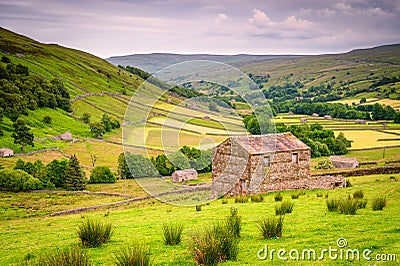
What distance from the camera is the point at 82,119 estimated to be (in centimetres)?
9388

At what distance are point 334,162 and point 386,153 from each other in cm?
1225

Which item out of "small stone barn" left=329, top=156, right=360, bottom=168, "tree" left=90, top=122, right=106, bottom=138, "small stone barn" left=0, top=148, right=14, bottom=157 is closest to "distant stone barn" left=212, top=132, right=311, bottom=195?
"small stone barn" left=329, top=156, right=360, bottom=168

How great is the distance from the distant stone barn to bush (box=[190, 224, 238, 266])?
18.9m

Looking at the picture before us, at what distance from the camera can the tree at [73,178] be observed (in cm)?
5088

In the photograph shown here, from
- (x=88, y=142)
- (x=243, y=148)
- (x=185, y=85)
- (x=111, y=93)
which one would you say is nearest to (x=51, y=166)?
(x=88, y=142)

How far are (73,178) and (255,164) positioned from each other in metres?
29.9

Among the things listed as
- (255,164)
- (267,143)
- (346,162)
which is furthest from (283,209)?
(346,162)

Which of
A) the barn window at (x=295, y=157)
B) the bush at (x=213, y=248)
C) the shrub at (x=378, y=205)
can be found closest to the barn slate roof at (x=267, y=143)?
the barn window at (x=295, y=157)

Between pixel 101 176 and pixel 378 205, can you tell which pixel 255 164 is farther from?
pixel 101 176

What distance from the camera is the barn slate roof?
94.2 feet

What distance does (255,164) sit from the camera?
28922 millimetres

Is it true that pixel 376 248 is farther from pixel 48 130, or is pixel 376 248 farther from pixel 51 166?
pixel 48 130
